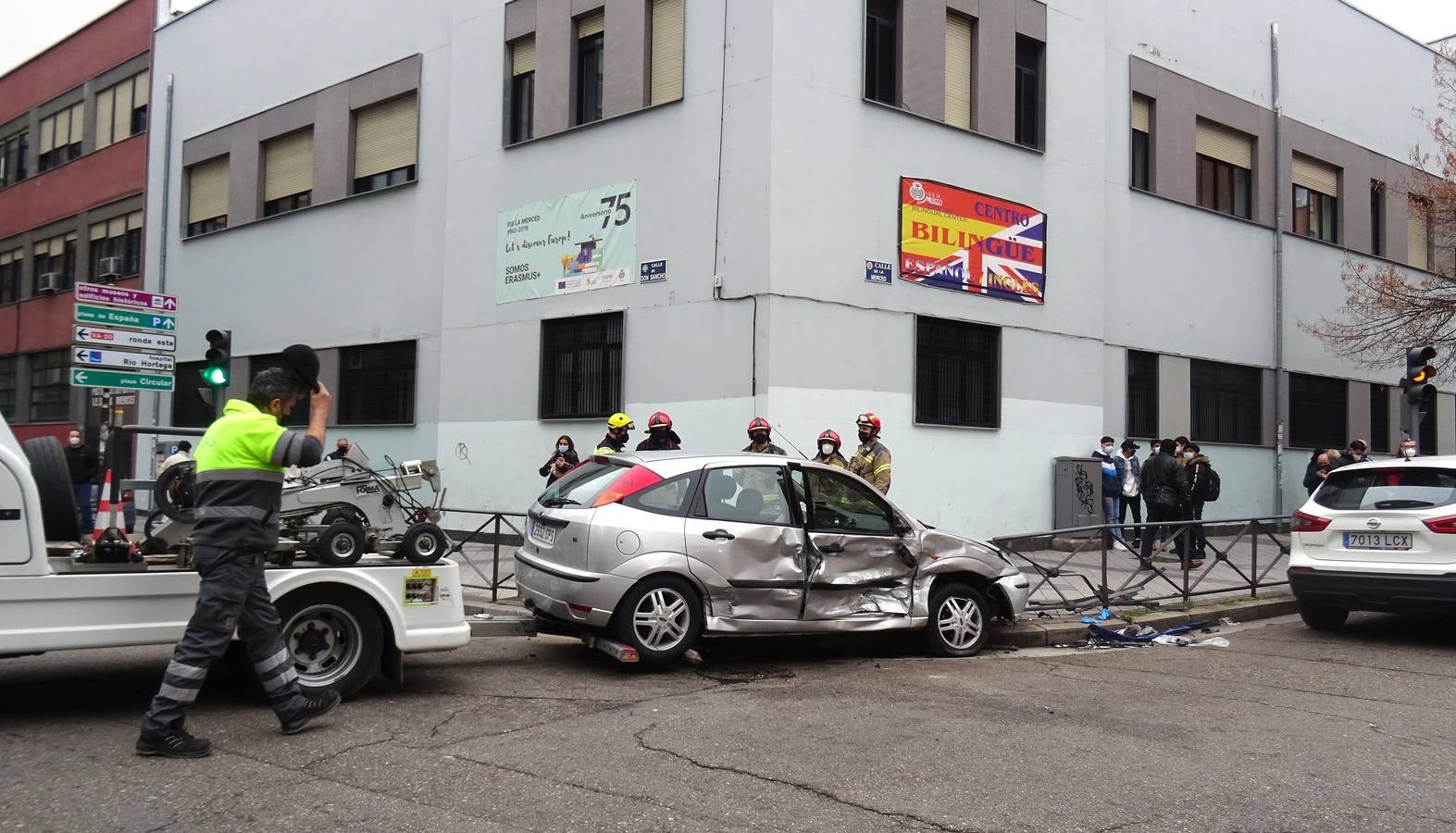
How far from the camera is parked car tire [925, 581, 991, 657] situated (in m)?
8.28

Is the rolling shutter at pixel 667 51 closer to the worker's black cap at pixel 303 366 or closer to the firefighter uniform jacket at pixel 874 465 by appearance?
the firefighter uniform jacket at pixel 874 465

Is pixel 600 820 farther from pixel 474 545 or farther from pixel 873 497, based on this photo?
pixel 474 545

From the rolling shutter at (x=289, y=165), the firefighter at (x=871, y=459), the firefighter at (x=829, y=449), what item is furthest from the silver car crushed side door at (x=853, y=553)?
the rolling shutter at (x=289, y=165)

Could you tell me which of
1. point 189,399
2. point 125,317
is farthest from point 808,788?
point 189,399

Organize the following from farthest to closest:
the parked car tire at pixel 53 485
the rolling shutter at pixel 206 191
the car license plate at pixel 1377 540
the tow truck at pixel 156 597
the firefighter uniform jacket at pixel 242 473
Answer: the rolling shutter at pixel 206 191 < the car license plate at pixel 1377 540 < the parked car tire at pixel 53 485 < the tow truck at pixel 156 597 < the firefighter uniform jacket at pixel 242 473

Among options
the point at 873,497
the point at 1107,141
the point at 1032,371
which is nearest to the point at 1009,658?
the point at 873,497

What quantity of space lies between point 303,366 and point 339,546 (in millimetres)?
1183

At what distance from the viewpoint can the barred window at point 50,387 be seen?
27.4 meters

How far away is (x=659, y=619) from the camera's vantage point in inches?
288

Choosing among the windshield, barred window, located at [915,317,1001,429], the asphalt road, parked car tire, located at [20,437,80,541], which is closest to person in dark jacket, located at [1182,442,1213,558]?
barred window, located at [915,317,1001,429]

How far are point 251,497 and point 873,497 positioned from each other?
14.6 ft

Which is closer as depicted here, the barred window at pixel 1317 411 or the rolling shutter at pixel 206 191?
the barred window at pixel 1317 411

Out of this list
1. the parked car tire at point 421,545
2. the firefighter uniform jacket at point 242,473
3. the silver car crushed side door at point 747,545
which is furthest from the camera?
the silver car crushed side door at point 747,545

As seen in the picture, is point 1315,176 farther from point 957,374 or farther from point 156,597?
point 156,597
